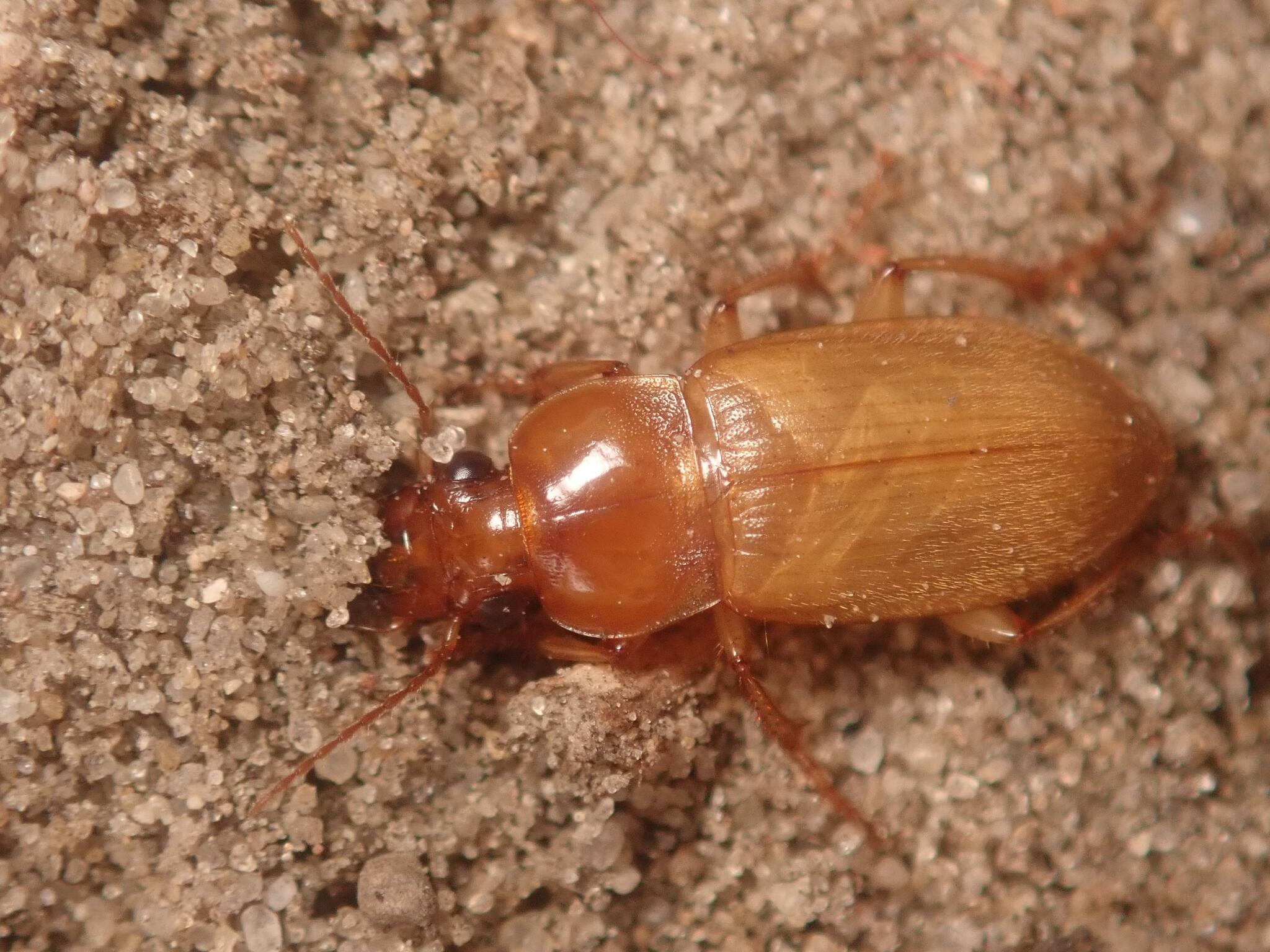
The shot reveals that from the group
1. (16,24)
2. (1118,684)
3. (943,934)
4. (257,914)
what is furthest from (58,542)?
(1118,684)

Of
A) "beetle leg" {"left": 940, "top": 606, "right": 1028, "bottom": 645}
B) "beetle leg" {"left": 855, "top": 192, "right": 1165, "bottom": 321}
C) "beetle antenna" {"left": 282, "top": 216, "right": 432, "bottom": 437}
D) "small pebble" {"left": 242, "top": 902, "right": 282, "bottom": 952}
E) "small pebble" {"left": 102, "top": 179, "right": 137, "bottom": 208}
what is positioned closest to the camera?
"small pebble" {"left": 102, "top": 179, "right": 137, "bottom": 208}

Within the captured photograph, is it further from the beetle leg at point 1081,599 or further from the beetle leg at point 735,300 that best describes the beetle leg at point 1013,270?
the beetle leg at point 1081,599

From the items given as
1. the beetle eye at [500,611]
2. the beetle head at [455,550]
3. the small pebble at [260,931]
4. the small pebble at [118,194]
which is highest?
the small pebble at [118,194]

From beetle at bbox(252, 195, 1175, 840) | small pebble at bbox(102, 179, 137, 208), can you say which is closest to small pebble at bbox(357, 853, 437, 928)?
beetle at bbox(252, 195, 1175, 840)

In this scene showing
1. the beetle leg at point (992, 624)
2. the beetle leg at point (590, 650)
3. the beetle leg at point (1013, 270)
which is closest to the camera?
the beetle leg at point (590, 650)

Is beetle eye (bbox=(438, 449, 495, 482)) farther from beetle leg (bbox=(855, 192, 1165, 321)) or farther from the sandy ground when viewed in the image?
beetle leg (bbox=(855, 192, 1165, 321))

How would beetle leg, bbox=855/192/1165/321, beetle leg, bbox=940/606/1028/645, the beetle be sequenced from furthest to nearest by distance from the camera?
beetle leg, bbox=855/192/1165/321
beetle leg, bbox=940/606/1028/645
the beetle

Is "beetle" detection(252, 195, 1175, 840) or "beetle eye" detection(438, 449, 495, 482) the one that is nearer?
"beetle" detection(252, 195, 1175, 840)

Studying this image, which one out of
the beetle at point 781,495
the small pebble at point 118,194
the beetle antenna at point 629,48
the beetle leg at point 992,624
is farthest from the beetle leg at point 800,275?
the small pebble at point 118,194
